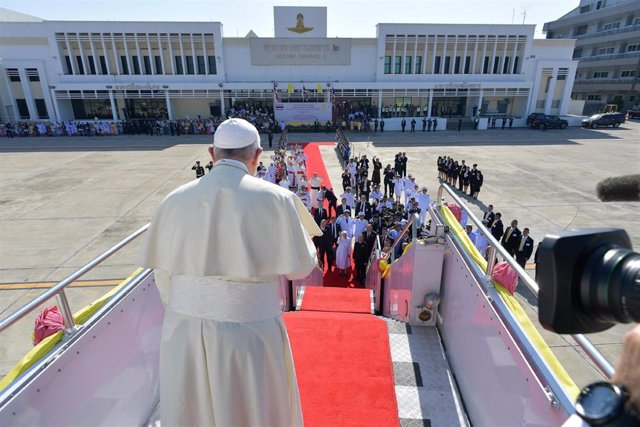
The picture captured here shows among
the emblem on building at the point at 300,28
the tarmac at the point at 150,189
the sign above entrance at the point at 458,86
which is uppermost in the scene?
the emblem on building at the point at 300,28

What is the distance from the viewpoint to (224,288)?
5.99ft

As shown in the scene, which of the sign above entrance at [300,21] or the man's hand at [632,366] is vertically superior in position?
the sign above entrance at [300,21]

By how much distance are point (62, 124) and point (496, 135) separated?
122 feet

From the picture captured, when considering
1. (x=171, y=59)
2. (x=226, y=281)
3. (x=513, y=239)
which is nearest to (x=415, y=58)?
(x=171, y=59)

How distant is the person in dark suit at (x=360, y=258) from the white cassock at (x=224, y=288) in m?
6.63

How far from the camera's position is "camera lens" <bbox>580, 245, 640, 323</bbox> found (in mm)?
948

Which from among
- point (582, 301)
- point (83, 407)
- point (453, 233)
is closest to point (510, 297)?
point (453, 233)

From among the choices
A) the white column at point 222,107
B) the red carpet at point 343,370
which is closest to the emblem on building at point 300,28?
the white column at point 222,107

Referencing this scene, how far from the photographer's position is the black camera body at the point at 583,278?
38.4 inches

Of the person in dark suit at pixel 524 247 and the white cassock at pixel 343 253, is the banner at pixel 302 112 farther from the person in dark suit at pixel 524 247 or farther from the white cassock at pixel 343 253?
the person in dark suit at pixel 524 247

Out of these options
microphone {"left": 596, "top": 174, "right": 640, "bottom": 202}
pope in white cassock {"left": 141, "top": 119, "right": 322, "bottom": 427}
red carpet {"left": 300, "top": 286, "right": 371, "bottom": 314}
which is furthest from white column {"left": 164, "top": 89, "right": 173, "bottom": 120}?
microphone {"left": 596, "top": 174, "right": 640, "bottom": 202}

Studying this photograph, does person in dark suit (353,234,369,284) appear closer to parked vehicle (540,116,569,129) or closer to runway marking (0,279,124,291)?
runway marking (0,279,124,291)

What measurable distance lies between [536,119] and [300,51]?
76.6 feet

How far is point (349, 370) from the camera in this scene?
368cm
